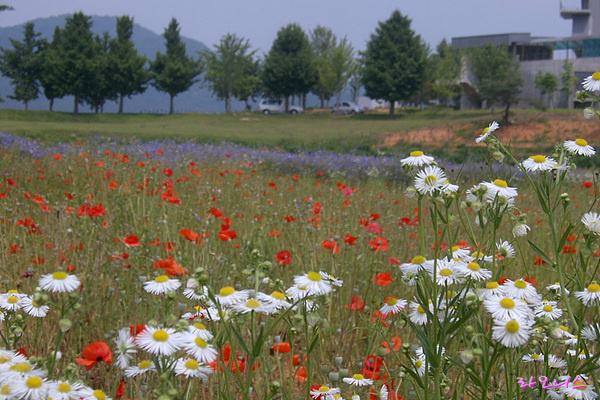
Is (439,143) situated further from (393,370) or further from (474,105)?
(474,105)

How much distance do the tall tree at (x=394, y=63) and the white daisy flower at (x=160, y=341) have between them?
1694 inches

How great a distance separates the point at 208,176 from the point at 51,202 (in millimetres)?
1893

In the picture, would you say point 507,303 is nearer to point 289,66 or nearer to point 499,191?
point 499,191

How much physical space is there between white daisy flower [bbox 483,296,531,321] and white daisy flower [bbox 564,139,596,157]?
20.1 inches

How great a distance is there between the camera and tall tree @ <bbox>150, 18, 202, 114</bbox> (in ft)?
156

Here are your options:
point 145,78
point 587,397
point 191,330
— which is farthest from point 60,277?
point 145,78

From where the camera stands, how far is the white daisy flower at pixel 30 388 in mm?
766

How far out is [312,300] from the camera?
121cm

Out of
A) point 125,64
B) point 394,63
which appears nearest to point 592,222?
point 394,63

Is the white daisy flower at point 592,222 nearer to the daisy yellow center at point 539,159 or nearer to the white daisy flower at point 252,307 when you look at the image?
the daisy yellow center at point 539,159

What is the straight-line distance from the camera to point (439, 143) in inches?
757

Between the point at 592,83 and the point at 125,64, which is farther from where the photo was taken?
the point at 125,64

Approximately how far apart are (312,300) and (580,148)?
0.77 m

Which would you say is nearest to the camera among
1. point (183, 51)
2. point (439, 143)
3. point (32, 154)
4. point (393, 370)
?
point (393, 370)
